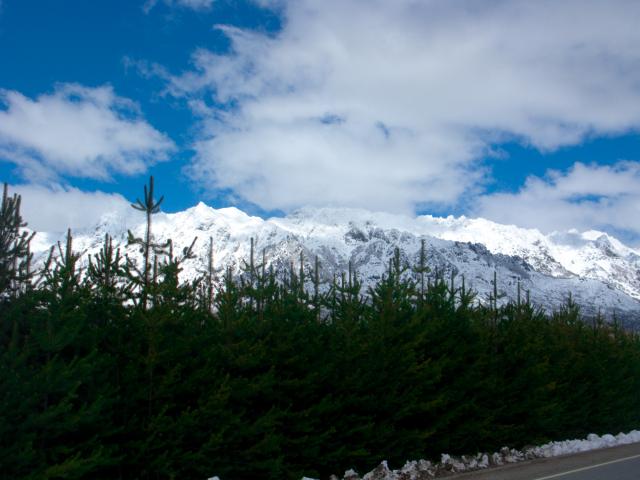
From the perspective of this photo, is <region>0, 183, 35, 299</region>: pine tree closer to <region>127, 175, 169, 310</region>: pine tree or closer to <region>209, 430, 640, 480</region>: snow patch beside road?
<region>127, 175, 169, 310</region>: pine tree

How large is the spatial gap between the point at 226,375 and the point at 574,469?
9626mm

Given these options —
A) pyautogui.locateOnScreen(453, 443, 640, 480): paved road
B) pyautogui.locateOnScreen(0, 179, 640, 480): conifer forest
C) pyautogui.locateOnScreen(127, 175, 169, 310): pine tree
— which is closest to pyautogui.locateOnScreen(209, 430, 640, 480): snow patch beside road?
pyautogui.locateOnScreen(0, 179, 640, 480): conifer forest

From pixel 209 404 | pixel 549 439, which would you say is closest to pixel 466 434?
pixel 549 439

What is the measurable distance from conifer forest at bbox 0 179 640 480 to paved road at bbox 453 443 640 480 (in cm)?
132

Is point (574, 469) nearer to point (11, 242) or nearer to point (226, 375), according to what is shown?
point (226, 375)

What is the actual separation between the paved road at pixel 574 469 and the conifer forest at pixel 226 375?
1316 millimetres

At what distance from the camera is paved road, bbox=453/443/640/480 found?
44.7 feet

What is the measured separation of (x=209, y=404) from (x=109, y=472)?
1975 mm

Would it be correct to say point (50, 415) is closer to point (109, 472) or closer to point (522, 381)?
point (109, 472)

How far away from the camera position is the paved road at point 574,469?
44.7 feet

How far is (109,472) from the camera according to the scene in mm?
9992

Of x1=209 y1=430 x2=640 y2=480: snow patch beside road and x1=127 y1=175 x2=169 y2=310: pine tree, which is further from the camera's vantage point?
x1=209 y1=430 x2=640 y2=480: snow patch beside road

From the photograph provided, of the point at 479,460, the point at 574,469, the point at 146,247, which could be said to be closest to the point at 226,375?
the point at 146,247

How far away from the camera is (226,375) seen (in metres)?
11.0
